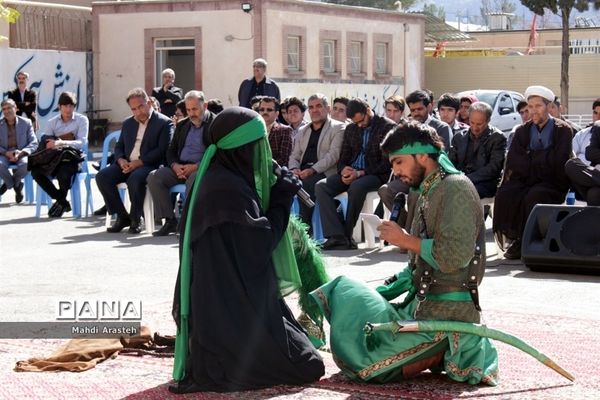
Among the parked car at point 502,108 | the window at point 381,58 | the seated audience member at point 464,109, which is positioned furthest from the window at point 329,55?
the seated audience member at point 464,109

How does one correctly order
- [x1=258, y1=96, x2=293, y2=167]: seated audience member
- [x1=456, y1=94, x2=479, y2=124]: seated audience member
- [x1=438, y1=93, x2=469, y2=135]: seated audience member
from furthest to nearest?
Result: [x1=456, y1=94, x2=479, y2=124]: seated audience member < [x1=438, y1=93, x2=469, y2=135]: seated audience member < [x1=258, y1=96, x2=293, y2=167]: seated audience member

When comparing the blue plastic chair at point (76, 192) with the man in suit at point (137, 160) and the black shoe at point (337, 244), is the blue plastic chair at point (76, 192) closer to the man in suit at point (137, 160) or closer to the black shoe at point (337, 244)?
the man in suit at point (137, 160)

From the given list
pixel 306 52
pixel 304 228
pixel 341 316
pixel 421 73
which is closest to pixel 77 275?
pixel 304 228

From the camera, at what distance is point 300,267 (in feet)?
22.4

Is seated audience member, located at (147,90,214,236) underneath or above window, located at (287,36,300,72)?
underneath

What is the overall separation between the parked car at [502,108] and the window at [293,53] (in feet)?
24.1

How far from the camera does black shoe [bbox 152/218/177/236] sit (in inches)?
517

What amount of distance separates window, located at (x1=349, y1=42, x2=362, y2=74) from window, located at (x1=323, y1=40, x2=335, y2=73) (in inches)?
36.0

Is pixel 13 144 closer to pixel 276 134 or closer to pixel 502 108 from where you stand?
pixel 276 134

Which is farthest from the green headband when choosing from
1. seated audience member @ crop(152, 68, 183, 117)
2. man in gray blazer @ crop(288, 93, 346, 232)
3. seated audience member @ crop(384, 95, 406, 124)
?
seated audience member @ crop(152, 68, 183, 117)

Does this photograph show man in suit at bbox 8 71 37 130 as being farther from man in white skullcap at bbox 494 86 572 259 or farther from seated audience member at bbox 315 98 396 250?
man in white skullcap at bbox 494 86 572 259

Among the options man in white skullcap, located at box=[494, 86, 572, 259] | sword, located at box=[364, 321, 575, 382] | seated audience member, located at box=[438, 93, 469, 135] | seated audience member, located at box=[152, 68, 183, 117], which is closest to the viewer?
sword, located at box=[364, 321, 575, 382]

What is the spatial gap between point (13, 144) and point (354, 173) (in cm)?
619

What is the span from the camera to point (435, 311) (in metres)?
6.11
